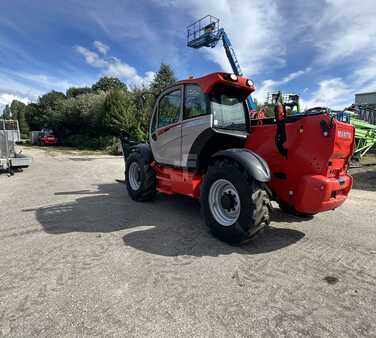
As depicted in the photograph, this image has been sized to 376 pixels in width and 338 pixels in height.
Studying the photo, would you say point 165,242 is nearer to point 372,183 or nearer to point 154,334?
point 154,334

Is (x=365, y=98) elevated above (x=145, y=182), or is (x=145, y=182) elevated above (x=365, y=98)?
(x=365, y=98)

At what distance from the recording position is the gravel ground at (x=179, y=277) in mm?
2197

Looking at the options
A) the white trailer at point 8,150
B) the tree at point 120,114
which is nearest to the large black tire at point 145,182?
the white trailer at point 8,150

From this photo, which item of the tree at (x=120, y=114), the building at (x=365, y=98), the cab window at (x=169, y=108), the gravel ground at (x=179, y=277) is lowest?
the gravel ground at (x=179, y=277)

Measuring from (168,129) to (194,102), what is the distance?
34.6 inches

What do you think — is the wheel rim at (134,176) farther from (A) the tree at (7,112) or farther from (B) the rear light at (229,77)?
(A) the tree at (7,112)

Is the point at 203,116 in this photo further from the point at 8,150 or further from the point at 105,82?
the point at 105,82

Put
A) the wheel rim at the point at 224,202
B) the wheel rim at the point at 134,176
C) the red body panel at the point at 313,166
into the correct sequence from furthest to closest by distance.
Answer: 1. the wheel rim at the point at 134,176
2. the wheel rim at the point at 224,202
3. the red body panel at the point at 313,166

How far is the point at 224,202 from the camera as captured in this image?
12.8 feet

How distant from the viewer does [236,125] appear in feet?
15.3

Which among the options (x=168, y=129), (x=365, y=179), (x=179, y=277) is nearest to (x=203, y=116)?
(x=168, y=129)

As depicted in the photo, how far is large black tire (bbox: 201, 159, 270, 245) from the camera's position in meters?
3.44

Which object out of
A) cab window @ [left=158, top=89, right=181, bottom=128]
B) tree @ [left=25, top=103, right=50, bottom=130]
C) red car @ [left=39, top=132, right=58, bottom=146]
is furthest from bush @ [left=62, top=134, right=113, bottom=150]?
cab window @ [left=158, top=89, right=181, bottom=128]

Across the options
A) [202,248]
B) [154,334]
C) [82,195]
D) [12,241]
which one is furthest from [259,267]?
[82,195]
